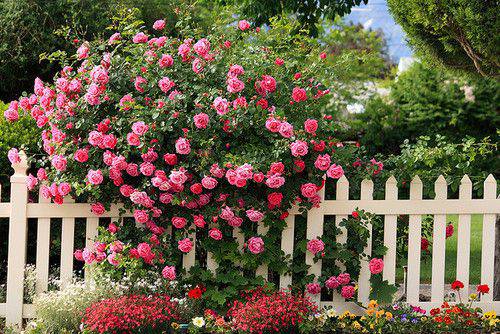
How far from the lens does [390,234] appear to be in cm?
486

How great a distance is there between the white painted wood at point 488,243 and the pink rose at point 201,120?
1.91 meters

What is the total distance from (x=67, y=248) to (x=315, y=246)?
1.58 m

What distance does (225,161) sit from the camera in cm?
445

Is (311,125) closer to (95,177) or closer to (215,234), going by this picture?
(215,234)

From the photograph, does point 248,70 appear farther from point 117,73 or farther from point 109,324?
point 109,324

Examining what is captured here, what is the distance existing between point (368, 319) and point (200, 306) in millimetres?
1048

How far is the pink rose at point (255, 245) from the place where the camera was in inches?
182

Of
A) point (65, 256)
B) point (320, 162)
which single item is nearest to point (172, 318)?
point (65, 256)

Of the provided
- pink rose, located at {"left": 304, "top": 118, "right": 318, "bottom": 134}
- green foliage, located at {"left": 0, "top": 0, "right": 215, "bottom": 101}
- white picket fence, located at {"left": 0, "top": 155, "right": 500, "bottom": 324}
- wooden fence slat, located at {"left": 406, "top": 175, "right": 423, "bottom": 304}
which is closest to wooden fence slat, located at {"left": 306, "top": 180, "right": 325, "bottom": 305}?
white picket fence, located at {"left": 0, "top": 155, "right": 500, "bottom": 324}

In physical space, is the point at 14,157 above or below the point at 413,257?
above

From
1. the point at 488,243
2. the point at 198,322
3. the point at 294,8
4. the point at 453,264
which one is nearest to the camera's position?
the point at 198,322

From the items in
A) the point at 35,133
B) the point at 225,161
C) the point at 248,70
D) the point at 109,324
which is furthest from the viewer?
the point at 35,133

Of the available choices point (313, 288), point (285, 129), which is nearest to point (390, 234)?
point (313, 288)

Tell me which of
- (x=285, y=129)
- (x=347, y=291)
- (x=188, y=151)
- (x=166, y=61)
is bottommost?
(x=347, y=291)
